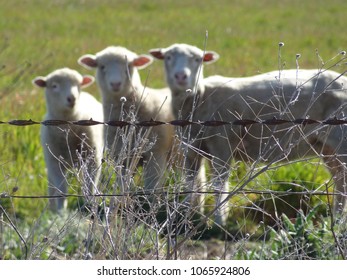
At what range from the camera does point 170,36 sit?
23.2m

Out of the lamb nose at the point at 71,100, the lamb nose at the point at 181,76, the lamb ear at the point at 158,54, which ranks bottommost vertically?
the lamb nose at the point at 71,100

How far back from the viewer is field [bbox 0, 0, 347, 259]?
4895 millimetres

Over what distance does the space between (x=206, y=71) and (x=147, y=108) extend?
697cm

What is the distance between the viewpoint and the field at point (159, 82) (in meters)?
4.89

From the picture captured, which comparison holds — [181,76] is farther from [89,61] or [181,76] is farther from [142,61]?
[89,61]

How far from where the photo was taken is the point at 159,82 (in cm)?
1535

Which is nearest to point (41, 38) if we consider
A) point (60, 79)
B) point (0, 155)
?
point (60, 79)

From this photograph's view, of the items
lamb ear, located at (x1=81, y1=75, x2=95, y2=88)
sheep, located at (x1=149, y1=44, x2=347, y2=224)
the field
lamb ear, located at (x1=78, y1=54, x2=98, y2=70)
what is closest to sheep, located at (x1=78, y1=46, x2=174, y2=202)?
lamb ear, located at (x1=78, y1=54, x2=98, y2=70)

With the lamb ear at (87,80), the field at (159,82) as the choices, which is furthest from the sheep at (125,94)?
the field at (159,82)

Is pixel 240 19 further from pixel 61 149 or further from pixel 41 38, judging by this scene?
pixel 61 149

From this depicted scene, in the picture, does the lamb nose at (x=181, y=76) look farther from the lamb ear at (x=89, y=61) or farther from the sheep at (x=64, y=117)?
the lamb ear at (x=89, y=61)

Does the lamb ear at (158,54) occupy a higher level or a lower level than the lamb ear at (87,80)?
higher

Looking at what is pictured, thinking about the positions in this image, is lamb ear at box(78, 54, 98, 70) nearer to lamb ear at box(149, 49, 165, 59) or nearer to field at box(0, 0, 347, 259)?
field at box(0, 0, 347, 259)

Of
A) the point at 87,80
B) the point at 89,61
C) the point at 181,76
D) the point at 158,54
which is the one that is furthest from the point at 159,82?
the point at 181,76
